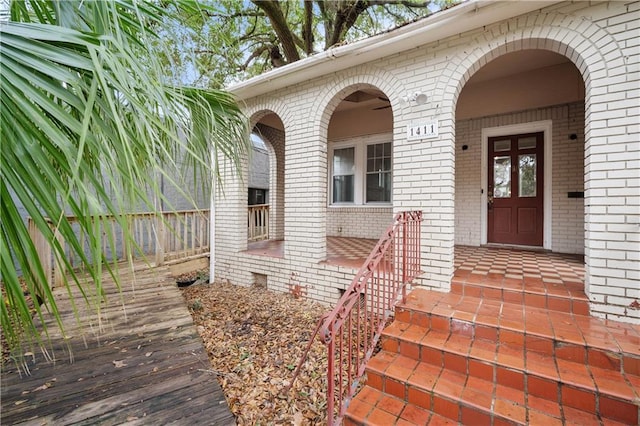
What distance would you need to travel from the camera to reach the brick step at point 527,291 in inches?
109

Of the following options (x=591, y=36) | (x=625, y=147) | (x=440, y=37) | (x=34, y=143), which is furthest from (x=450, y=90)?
(x=34, y=143)

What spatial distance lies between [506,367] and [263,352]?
2313 millimetres

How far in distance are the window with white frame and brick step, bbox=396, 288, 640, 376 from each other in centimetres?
406

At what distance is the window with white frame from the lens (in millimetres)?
6875

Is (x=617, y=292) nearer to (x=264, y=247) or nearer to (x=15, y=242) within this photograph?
(x=15, y=242)

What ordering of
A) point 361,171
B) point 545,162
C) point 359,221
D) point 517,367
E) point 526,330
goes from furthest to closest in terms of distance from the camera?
point 359,221, point 361,171, point 545,162, point 526,330, point 517,367

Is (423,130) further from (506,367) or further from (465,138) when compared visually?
(465,138)

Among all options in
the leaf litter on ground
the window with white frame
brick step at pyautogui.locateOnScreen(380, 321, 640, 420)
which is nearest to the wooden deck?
the leaf litter on ground

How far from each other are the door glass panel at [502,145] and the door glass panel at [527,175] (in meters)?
0.29

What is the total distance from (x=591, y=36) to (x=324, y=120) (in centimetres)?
303

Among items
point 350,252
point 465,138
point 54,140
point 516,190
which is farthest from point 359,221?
point 54,140

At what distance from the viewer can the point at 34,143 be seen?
93 cm

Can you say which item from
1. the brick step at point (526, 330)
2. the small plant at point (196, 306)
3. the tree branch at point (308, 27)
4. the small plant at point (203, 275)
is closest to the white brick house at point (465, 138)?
the small plant at point (203, 275)

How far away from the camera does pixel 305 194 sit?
4.51 meters
